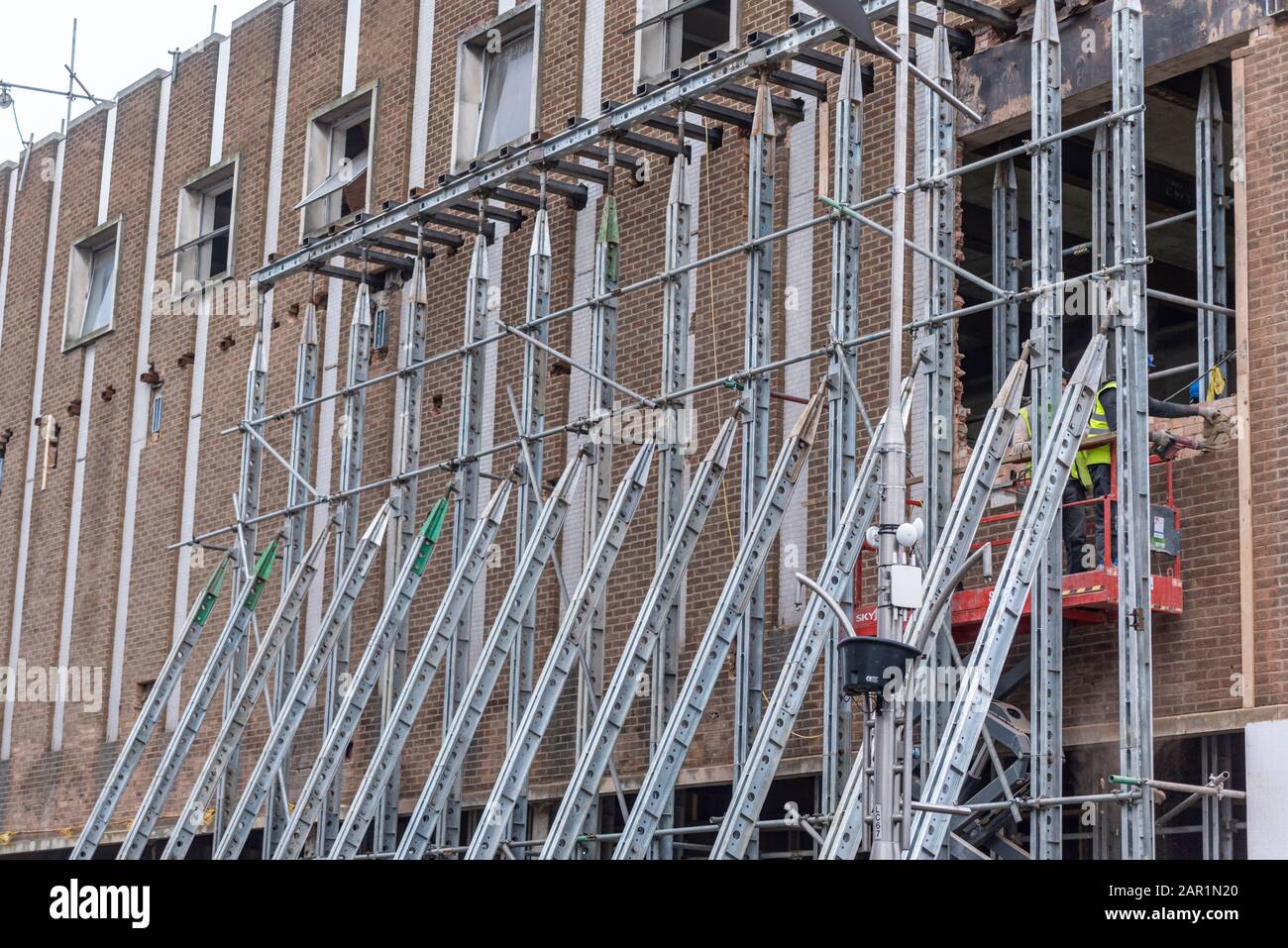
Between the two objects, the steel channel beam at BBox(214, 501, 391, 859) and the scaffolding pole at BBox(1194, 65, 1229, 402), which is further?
the steel channel beam at BBox(214, 501, 391, 859)

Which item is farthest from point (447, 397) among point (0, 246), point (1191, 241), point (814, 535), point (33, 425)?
point (0, 246)

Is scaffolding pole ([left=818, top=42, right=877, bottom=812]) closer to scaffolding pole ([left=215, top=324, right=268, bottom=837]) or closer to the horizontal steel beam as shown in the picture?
the horizontal steel beam

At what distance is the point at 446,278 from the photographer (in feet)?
78.7

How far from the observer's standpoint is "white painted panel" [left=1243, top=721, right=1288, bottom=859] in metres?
14.5

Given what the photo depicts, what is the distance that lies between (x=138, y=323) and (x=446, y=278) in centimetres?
748

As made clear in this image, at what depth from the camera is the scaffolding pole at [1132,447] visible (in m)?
14.5

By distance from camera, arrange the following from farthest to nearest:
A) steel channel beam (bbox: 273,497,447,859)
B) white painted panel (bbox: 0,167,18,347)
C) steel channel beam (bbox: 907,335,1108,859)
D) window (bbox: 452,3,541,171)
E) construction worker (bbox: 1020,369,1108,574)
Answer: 1. white painted panel (bbox: 0,167,18,347)
2. window (bbox: 452,3,541,171)
3. steel channel beam (bbox: 273,497,447,859)
4. construction worker (bbox: 1020,369,1108,574)
5. steel channel beam (bbox: 907,335,1108,859)

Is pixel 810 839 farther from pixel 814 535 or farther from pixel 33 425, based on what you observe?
pixel 33 425

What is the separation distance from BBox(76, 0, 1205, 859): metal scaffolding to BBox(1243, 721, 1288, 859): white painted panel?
437 millimetres

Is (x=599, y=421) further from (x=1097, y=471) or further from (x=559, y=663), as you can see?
(x=1097, y=471)

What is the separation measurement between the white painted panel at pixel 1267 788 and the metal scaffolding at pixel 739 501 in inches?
17.2

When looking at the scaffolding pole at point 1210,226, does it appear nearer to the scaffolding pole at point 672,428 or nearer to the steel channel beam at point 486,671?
the scaffolding pole at point 672,428

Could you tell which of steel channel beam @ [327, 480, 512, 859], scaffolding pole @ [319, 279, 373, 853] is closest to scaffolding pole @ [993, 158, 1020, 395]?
steel channel beam @ [327, 480, 512, 859]

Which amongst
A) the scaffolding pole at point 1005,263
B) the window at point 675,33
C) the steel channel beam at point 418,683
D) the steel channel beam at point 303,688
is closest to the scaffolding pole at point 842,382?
the scaffolding pole at point 1005,263
